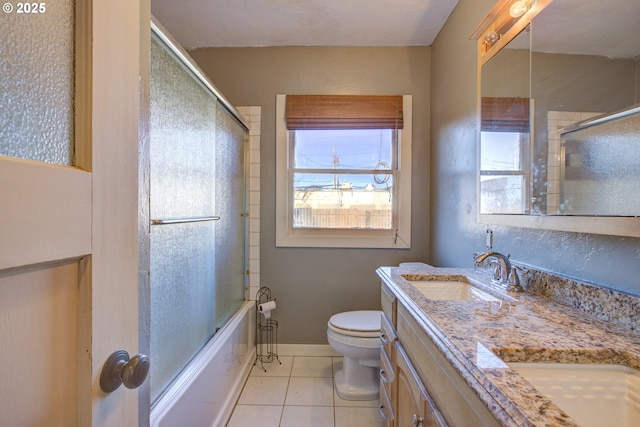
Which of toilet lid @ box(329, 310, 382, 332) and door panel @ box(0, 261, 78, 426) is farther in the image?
toilet lid @ box(329, 310, 382, 332)

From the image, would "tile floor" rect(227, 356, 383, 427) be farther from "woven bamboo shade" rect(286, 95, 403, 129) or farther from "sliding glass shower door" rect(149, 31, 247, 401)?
"woven bamboo shade" rect(286, 95, 403, 129)

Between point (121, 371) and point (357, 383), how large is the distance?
1672 mm

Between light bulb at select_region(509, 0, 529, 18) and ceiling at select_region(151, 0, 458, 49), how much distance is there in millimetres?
749

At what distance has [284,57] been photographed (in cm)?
230

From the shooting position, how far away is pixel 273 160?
2.31m

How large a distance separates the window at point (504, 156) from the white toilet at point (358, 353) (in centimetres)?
95

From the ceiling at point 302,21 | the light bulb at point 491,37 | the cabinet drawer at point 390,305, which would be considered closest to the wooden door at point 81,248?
the cabinet drawer at point 390,305

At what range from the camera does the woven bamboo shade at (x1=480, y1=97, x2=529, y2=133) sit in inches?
46.3

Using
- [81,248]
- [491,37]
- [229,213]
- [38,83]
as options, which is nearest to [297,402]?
[229,213]

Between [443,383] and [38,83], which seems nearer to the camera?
[38,83]

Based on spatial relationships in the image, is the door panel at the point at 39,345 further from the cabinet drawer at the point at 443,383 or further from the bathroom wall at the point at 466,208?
the bathroom wall at the point at 466,208

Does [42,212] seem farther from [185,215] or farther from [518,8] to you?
[518,8]

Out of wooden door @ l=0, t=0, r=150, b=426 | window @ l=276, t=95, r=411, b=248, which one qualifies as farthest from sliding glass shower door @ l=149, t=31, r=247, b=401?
wooden door @ l=0, t=0, r=150, b=426

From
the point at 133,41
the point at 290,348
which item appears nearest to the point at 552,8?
the point at 133,41
